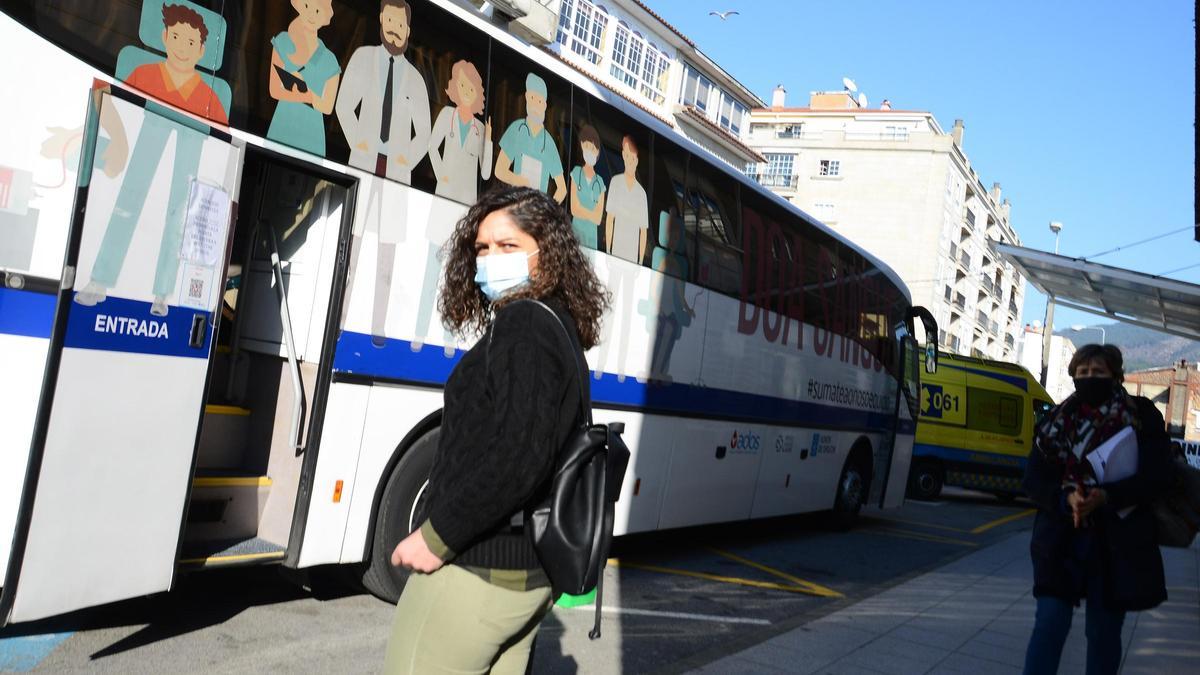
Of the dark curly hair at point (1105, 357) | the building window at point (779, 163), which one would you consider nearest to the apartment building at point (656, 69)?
the building window at point (779, 163)

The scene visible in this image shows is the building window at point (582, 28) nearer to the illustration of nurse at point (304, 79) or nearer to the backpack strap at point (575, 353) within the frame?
the illustration of nurse at point (304, 79)

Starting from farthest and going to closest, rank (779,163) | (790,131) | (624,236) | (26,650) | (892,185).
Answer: (790,131) → (779,163) → (892,185) → (624,236) → (26,650)

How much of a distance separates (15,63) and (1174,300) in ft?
62.4

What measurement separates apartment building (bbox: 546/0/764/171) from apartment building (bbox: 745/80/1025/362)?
42.2 ft

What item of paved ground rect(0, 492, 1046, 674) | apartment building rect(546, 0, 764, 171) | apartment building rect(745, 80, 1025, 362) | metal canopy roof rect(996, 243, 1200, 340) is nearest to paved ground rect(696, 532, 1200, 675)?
paved ground rect(0, 492, 1046, 674)

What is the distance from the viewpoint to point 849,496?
13.2 metres

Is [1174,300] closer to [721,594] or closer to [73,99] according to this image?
[721,594]

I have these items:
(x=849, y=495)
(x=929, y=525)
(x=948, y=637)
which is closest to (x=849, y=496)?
(x=849, y=495)

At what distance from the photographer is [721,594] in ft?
26.9

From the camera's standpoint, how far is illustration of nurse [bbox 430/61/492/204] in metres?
6.08

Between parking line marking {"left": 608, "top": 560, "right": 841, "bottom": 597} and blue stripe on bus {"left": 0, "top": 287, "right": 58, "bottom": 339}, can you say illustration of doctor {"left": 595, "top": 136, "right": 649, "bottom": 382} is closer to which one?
parking line marking {"left": 608, "top": 560, "right": 841, "bottom": 597}

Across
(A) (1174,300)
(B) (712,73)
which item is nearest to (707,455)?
(A) (1174,300)

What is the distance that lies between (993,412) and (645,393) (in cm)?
1572

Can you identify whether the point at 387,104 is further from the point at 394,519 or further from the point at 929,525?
the point at 929,525
